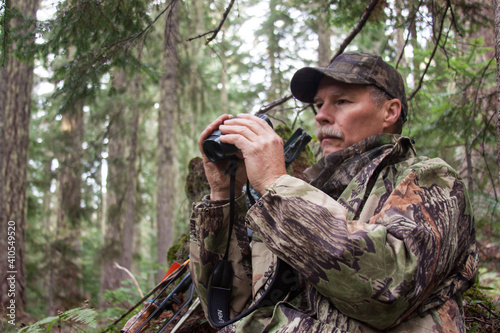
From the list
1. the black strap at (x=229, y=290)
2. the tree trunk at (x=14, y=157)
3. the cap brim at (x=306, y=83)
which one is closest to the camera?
the black strap at (x=229, y=290)

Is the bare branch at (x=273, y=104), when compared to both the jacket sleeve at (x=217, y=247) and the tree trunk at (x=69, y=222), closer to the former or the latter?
the jacket sleeve at (x=217, y=247)

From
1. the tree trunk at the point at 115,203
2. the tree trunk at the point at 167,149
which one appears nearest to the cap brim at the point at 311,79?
the tree trunk at the point at 167,149

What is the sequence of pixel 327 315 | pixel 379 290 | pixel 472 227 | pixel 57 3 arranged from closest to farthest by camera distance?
pixel 379 290 → pixel 327 315 → pixel 472 227 → pixel 57 3

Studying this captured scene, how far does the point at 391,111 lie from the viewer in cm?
231

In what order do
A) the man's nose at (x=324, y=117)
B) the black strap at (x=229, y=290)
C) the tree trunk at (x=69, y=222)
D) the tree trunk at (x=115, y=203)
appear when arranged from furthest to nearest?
the tree trunk at (x=115, y=203), the tree trunk at (x=69, y=222), the man's nose at (x=324, y=117), the black strap at (x=229, y=290)

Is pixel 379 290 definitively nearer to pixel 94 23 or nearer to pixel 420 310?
pixel 420 310

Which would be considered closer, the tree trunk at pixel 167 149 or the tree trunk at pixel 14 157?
the tree trunk at pixel 14 157

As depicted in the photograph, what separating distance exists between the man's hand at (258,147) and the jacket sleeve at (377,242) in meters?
0.13

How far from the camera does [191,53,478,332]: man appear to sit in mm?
1508

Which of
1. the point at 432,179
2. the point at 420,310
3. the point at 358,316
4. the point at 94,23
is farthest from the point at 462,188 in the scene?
the point at 94,23

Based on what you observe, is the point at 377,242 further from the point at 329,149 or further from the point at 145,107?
the point at 145,107

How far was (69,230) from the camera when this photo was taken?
36.9 ft

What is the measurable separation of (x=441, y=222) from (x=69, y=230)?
11442mm

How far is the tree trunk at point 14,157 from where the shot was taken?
23.9 ft
